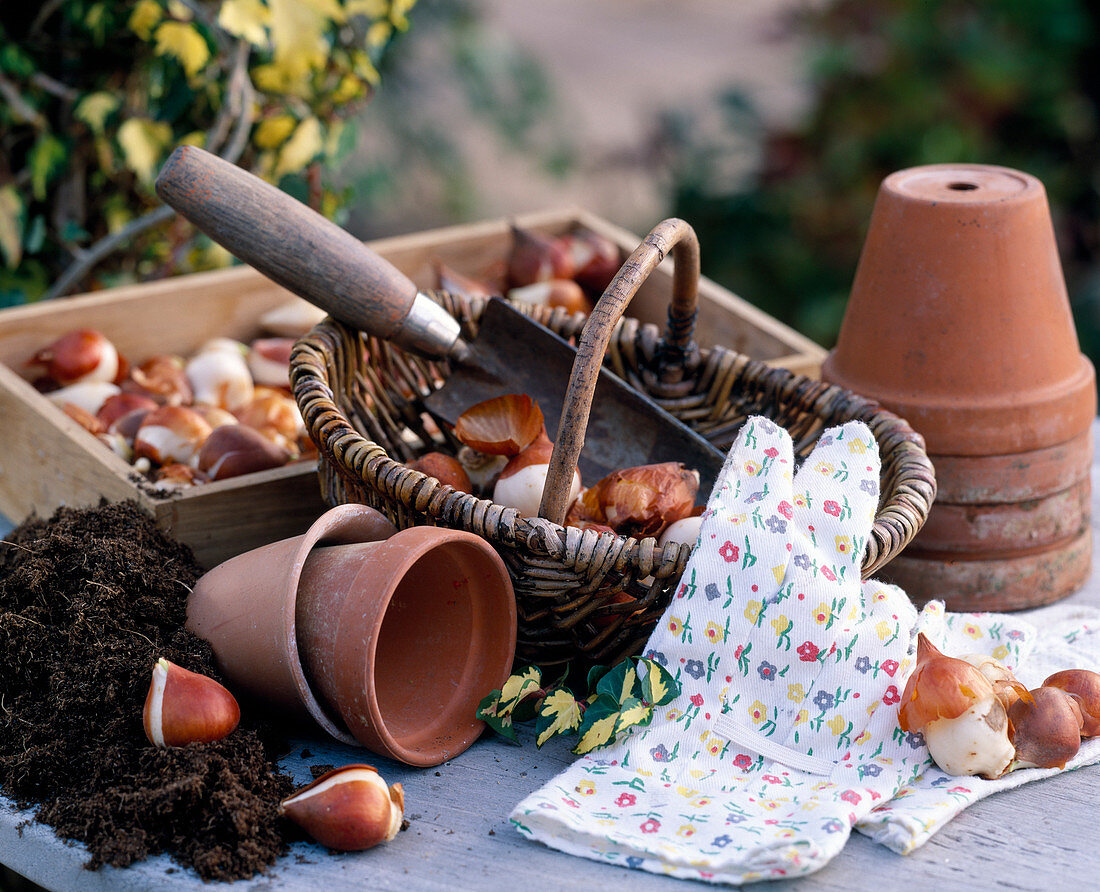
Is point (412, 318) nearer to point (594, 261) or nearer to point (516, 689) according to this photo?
point (516, 689)

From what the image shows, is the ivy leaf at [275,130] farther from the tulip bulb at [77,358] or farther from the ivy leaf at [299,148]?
the tulip bulb at [77,358]

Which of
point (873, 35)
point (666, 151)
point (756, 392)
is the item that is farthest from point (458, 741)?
point (666, 151)

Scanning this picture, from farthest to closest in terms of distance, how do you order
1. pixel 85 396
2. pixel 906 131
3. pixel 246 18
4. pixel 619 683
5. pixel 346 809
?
pixel 906 131, pixel 246 18, pixel 85 396, pixel 619 683, pixel 346 809

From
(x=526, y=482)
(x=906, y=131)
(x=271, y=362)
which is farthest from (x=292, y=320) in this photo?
(x=906, y=131)

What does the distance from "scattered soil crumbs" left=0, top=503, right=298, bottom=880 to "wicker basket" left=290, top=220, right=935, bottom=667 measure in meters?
0.18

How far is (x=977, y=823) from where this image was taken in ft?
2.67

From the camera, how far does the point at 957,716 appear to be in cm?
81

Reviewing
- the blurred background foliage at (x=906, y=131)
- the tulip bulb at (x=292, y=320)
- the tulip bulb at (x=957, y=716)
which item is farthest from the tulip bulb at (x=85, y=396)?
the blurred background foliage at (x=906, y=131)

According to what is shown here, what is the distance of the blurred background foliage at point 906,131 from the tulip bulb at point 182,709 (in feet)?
6.56

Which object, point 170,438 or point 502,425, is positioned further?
point 170,438

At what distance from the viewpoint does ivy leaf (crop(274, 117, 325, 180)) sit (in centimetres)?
168

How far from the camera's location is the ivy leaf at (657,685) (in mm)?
845

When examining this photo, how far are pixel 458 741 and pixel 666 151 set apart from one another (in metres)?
2.35

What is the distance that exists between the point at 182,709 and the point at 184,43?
3.38 ft
